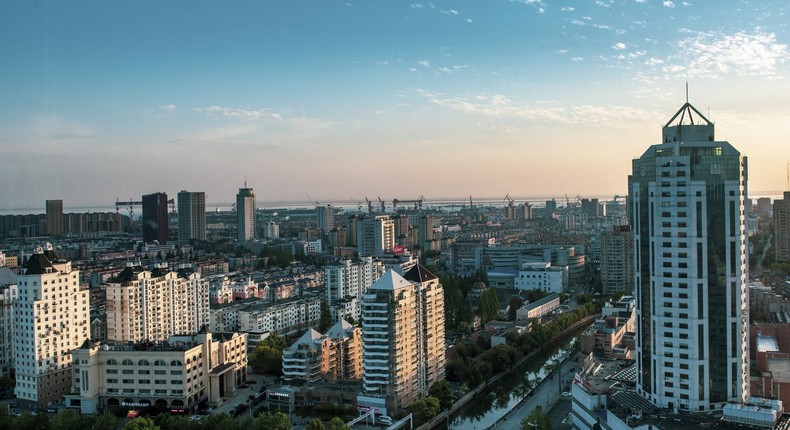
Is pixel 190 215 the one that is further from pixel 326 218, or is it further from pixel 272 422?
pixel 272 422

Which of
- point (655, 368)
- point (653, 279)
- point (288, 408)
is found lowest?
point (288, 408)

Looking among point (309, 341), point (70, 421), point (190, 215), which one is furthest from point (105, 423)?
point (190, 215)

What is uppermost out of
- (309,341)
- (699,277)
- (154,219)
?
(154,219)

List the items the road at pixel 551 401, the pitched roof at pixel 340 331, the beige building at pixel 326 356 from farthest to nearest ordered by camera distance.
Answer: the pitched roof at pixel 340 331, the beige building at pixel 326 356, the road at pixel 551 401

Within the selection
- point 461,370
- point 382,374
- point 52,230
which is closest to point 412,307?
point 382,374

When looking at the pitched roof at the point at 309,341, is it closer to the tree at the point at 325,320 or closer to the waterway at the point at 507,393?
the waterway at the point at 507,393

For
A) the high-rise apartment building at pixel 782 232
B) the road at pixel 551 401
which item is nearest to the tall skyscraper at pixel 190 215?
the high-rise apartment building at pixel 782 232

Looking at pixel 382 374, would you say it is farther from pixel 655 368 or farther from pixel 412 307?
pixel 655 368
